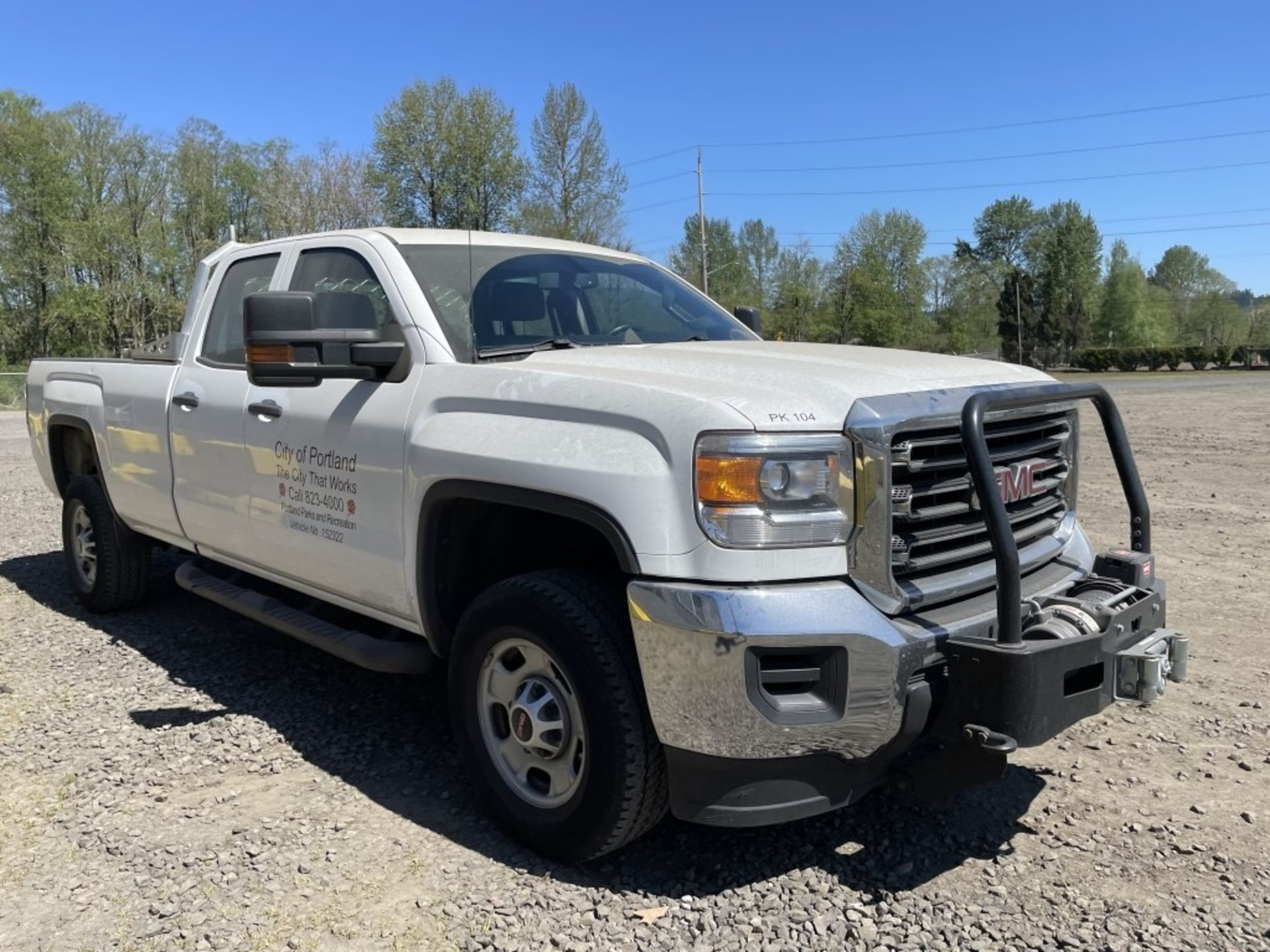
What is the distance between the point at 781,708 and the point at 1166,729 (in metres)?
2.35

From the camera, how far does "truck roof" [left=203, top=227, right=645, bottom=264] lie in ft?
13.3

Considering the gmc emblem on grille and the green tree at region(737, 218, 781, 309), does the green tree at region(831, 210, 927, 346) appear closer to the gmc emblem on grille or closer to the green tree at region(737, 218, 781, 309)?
the green tree at region(737, 218, 781, 309)

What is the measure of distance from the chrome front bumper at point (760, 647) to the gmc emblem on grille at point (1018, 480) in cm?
61

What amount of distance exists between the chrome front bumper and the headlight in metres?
0.14

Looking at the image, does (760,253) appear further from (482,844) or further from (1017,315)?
(482,844)

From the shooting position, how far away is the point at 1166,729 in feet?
13.1

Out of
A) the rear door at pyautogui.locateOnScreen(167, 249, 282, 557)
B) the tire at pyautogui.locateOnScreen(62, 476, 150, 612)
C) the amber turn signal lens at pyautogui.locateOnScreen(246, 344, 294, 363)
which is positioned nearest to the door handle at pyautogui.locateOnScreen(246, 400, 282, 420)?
the rear door at pyautogui.locateOnScreen(167, 249, 282, 557)

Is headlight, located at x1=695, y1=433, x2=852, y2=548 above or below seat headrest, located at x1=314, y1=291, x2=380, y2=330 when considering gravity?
below

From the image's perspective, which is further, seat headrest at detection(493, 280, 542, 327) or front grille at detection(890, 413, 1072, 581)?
seat headrest at detection(493, 280, 542, 327)

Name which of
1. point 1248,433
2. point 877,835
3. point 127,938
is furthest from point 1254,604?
point 1248,433

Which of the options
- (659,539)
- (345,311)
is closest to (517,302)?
(345,311)

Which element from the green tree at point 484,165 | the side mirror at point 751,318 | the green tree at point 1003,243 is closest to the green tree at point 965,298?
the green tree at point 1003,243

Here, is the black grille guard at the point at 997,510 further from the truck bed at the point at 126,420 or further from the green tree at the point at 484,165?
the green tree at the point at 484,165

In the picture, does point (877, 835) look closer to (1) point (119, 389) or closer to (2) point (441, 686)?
(2) point (441, 686)
